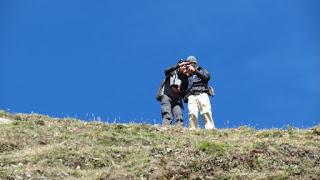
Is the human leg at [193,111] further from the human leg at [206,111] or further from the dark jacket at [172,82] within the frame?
the dark jacket at [172,82]

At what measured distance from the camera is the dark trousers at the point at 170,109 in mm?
27312

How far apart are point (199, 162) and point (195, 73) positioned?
9.43 metres

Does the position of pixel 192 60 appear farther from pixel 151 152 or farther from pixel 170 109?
pixel 151 152

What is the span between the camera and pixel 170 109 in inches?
1088

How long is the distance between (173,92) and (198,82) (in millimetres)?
1142

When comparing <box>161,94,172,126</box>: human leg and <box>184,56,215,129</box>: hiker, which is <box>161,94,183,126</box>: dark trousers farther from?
<box>184,56,215,129</box>: hiker

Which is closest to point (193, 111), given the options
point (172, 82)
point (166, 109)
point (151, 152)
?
point (166, 109)

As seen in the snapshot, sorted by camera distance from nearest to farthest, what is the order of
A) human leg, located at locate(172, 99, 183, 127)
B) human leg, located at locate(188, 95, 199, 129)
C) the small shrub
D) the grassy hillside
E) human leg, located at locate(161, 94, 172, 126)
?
the grassy hillside < the small shrub < human leg, located at locate(188, 95, 199, 129) < human leg, located at locate(161, 94, 172, 126) < human leg, located at locate(172, 99, 183, 127)

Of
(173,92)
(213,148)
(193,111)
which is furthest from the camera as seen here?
(173,92)

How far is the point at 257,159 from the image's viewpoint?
59.6ft

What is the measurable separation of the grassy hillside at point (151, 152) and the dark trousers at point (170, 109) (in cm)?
330

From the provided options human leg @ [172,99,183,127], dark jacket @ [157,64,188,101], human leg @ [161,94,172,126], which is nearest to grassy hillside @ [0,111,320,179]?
human leg @ [161,94,172,126]

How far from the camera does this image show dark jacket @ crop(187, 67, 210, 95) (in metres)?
26.9

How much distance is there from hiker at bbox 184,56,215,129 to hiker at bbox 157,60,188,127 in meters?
0.39
